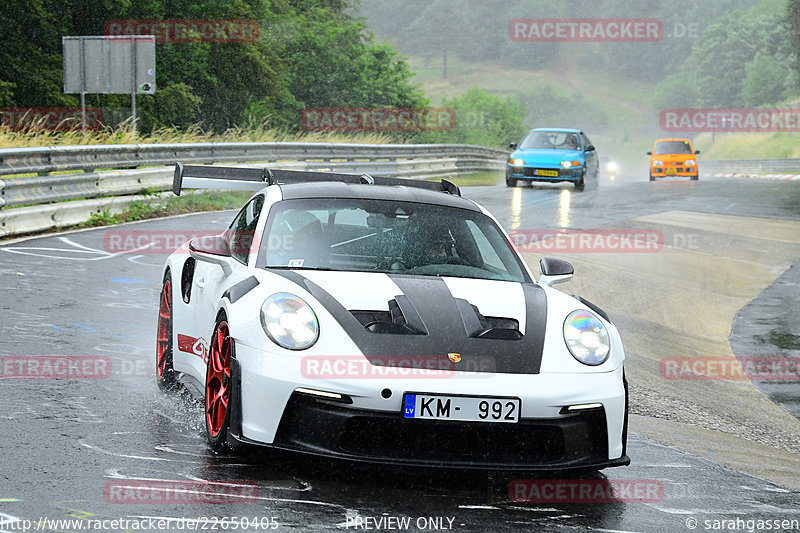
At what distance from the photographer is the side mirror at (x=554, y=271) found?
20.6 feet

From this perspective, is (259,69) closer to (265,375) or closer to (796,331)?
(796,331)

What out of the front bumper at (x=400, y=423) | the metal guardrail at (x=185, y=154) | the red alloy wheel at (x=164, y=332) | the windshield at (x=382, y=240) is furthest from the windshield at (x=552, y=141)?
the front bumper at (x=400, y=423)

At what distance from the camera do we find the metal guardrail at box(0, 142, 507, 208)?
15398 millimetres

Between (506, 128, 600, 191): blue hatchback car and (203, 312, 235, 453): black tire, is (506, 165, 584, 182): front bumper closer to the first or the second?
(506, 128, 600, 191): blue hatchback car

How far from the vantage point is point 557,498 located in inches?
195

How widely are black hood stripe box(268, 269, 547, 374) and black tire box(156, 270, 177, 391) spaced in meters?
1.87

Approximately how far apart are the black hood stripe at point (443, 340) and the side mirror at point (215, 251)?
894mm

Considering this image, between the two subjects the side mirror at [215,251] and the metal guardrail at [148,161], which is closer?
the side mirror at [215,251]

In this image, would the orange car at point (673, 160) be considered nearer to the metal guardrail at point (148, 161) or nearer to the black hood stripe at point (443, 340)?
the metal guardrail at point (148, 161)

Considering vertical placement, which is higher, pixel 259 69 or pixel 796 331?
pixel 259 69

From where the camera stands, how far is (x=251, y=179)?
7.30 meters

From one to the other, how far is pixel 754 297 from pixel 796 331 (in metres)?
2.25

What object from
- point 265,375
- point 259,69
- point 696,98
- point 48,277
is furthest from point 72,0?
point 696,98

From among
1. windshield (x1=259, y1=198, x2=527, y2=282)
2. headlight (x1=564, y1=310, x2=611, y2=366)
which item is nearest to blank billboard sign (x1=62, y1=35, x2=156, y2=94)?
windshield (x1=259, y1=198, x2=527, y2=282)
